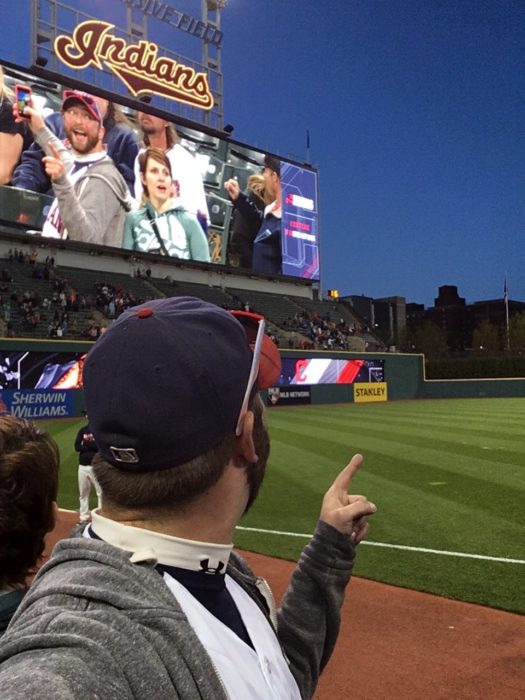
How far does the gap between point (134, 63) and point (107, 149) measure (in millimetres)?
7196

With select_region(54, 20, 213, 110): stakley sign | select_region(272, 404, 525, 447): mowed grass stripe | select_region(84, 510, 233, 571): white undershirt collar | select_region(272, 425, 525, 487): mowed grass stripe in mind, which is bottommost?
select_region(272, 404, 525, 447): mowed grass stripe

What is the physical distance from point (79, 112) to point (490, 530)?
32.1 metres

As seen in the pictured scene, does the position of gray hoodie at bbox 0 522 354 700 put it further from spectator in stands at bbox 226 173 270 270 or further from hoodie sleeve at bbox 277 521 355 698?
spectator in stands at bbox 226 173 270 270

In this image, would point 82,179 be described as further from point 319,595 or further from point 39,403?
point 319,595

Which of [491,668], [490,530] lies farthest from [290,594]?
Result: [490,530]

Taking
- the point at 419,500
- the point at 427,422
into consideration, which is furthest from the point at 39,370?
the point at 419,500

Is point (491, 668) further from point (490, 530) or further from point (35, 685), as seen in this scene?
point (35, 685)

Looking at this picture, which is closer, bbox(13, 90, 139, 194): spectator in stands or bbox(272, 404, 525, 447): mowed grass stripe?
bbox(272, 404, 525, 447): mowed grass stripe

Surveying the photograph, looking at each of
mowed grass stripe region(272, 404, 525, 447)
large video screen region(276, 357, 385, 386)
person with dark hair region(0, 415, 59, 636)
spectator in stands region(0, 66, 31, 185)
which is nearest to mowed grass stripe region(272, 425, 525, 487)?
mowed grass stripe region(272, 404, 525, 447)

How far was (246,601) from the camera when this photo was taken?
4.64 ft

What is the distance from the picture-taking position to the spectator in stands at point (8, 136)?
96.7ft

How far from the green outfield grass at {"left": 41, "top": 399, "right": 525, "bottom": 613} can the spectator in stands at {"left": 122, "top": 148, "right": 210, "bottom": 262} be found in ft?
60.4

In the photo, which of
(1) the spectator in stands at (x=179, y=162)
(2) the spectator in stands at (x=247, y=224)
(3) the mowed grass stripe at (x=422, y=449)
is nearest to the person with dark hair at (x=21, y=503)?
(3) the mowed grass stripe at (x=422, y=449)

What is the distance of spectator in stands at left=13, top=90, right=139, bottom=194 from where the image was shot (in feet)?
99.1
